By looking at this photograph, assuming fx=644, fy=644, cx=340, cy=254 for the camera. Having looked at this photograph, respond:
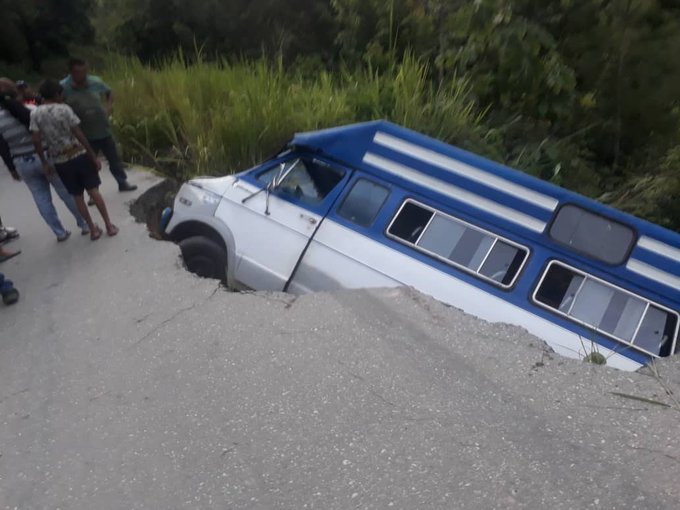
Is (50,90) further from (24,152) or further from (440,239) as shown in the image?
(440,239)

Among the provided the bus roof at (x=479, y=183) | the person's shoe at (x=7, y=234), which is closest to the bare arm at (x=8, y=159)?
the person's shoe at (x=7, y=234)

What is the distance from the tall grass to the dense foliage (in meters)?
0.02

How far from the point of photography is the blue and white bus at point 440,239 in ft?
14.4

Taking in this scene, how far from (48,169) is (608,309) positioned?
4.69m

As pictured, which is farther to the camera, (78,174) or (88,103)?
(88,103)

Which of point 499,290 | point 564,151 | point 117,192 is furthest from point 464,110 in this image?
point 117,192

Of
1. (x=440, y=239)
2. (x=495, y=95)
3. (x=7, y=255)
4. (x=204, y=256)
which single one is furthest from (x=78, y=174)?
(x=495, y=95)

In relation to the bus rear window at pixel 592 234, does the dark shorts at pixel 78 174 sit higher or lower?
higher

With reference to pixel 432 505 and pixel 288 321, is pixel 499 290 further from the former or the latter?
pixel 432 505

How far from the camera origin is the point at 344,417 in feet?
11.0

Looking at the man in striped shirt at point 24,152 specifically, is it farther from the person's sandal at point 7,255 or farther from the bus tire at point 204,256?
the bus tire at point 204,256

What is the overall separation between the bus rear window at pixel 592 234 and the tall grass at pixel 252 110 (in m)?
2.87

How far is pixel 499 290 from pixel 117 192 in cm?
449

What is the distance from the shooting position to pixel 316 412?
341 cm
